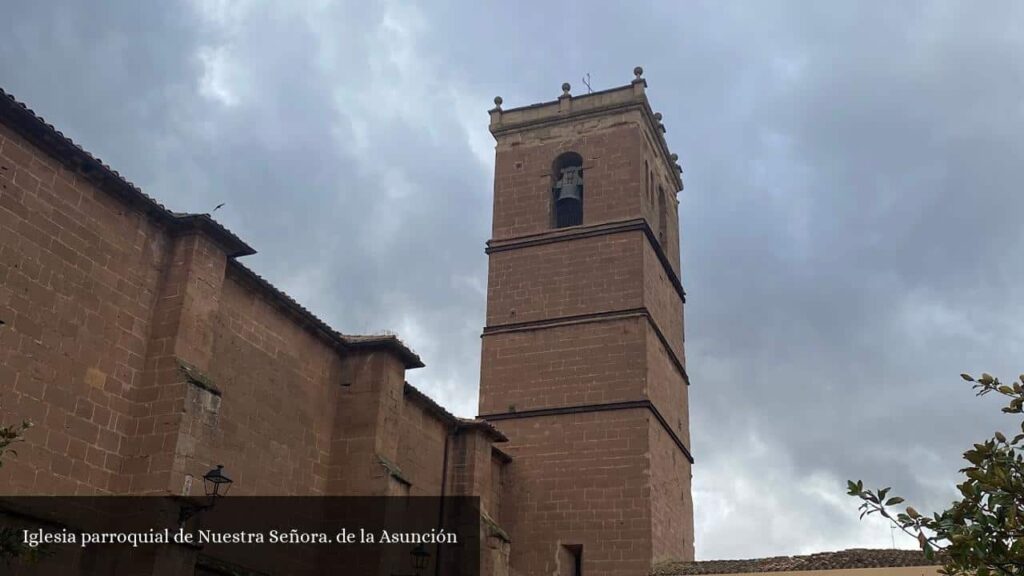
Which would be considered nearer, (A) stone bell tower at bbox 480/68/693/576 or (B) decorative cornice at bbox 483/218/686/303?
(A) stone bell tower at bbox 480/68/693/576

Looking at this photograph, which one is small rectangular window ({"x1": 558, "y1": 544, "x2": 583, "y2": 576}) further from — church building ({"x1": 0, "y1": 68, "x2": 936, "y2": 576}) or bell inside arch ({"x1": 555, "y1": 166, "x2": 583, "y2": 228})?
bell inside arch ({"x1": 555, "y1": 166, "x2": 583, "y2": 228})

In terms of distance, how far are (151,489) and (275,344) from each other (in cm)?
345

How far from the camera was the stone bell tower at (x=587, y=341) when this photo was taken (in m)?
18.9

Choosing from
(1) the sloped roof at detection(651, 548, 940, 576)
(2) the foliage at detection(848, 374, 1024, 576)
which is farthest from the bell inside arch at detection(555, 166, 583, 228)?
(2) the foliage at detection(848, 374, 1024, 576)

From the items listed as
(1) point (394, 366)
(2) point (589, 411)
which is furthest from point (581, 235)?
(1) point (394, 366)

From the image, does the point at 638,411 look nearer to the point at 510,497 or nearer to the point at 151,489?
the point at 510,497

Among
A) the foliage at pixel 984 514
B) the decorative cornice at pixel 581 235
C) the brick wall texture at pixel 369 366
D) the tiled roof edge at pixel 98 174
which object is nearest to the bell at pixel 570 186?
the brick wall texture at pixel 369 366

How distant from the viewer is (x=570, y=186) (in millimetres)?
22312

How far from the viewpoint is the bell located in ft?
72.9

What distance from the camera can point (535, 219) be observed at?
22.2 m

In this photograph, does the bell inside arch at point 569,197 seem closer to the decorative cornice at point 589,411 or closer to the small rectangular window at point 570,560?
the decorative cornice at point 589,411

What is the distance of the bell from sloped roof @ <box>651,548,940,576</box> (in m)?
8.32

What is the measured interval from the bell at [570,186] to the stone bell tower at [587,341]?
0.10 feet

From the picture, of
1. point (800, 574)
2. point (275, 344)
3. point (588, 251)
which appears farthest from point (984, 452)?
point (588, 251)
